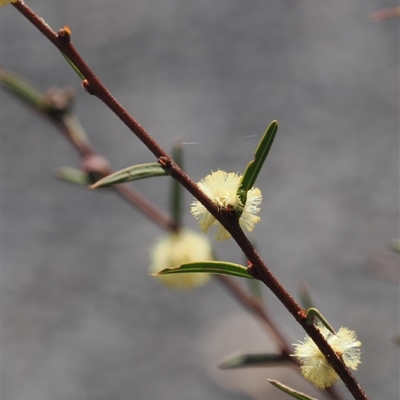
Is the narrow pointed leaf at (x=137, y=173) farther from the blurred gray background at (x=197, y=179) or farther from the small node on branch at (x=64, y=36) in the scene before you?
the blurred gray background at (x=197, y=179)

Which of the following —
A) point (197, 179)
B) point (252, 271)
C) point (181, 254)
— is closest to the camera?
point (252, 271)

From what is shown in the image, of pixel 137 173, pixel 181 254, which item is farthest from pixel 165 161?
pixel 181 254

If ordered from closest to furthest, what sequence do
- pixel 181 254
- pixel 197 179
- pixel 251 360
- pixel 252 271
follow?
pixel 252 271 → pixel 251 360 → pixel 181 254 → pixel 197 179

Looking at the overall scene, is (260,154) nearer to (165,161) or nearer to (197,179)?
(165,161)

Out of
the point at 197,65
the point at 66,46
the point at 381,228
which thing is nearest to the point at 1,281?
the point at 197,65

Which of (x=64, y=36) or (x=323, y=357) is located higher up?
(x=64, y=36)

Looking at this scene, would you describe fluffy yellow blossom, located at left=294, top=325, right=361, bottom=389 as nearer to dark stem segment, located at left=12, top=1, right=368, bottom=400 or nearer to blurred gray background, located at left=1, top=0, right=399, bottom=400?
dark stem segment, located at left=12, top=1, right=368, bottom=400
